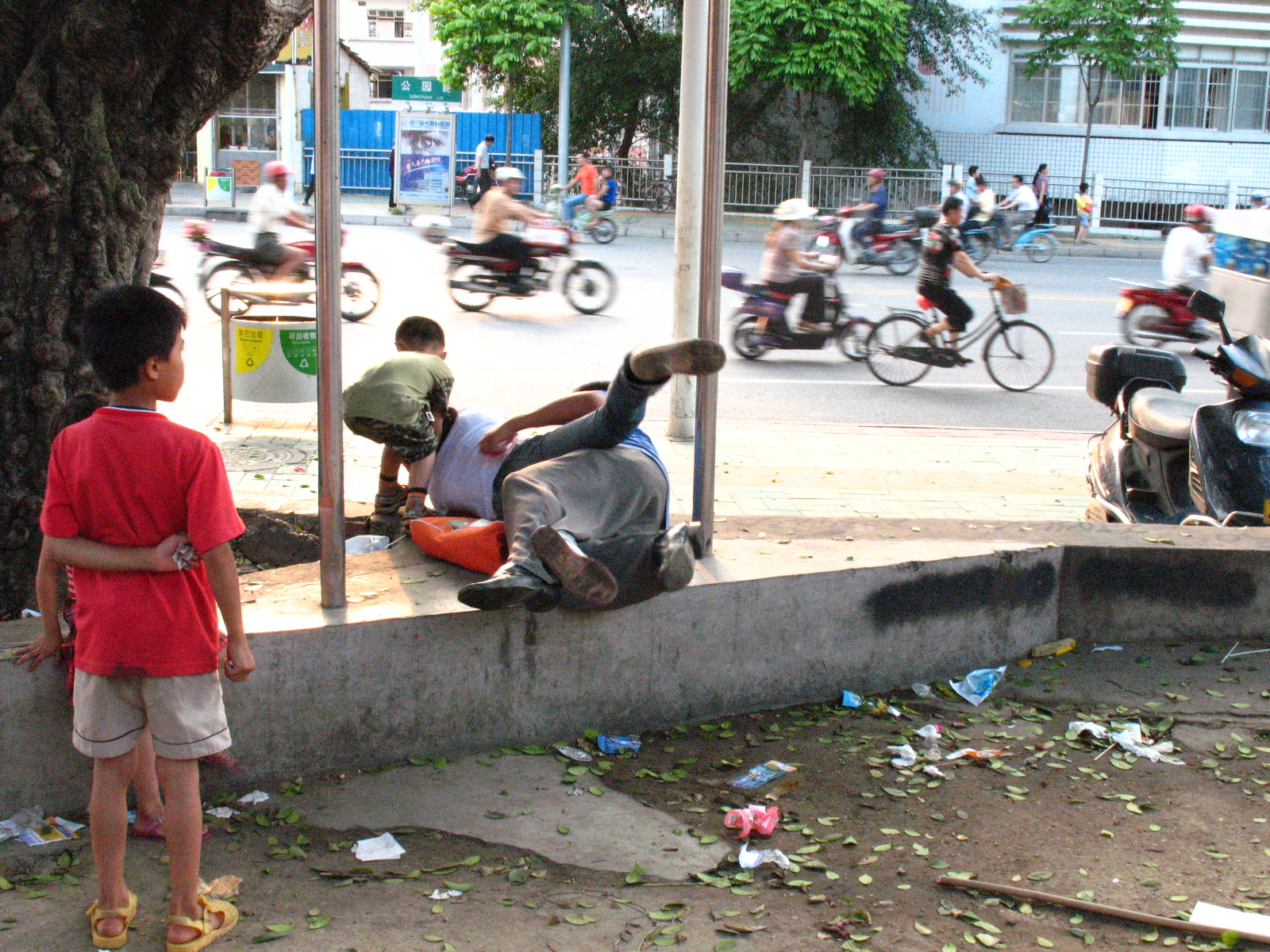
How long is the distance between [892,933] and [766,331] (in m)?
9.21

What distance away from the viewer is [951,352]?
11.0m

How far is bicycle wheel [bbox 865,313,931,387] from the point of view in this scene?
35.7 ft

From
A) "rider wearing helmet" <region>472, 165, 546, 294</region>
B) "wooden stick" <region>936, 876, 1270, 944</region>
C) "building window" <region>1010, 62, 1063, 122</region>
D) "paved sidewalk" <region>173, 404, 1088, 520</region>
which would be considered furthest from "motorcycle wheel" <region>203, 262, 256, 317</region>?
"building window" <region>1010, 62, 1063, 122</region>

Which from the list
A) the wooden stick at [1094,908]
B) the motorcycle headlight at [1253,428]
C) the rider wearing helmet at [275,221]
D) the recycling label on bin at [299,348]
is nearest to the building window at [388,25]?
the rider wearing helmet at [275,221]

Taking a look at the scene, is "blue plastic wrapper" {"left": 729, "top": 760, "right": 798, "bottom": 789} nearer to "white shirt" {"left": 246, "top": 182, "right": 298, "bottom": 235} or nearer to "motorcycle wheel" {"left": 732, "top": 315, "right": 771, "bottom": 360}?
"motorcycle wheel" {"left": 732, "top": 315, "right": 771, "bottom": 360}

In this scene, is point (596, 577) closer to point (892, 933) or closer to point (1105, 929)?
point (892, 933)

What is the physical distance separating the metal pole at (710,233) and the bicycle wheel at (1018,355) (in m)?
7.48

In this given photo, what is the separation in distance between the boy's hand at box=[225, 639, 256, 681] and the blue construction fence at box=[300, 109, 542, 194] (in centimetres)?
2803

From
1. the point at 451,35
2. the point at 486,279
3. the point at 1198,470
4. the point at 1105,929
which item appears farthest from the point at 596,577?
the point at 451,35

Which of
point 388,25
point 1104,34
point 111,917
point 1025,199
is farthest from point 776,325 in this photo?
point 388,25

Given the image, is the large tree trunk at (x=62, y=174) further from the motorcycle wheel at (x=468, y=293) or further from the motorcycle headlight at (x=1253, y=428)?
the motorcycle wheel at (x=468, y=293)

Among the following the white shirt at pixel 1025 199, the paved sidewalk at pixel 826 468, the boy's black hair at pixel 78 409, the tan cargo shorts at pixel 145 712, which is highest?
the white shirt at pixel 1025 199

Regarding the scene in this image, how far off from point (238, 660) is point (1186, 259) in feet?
41.4

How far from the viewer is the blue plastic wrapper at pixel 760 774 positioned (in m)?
3.39
